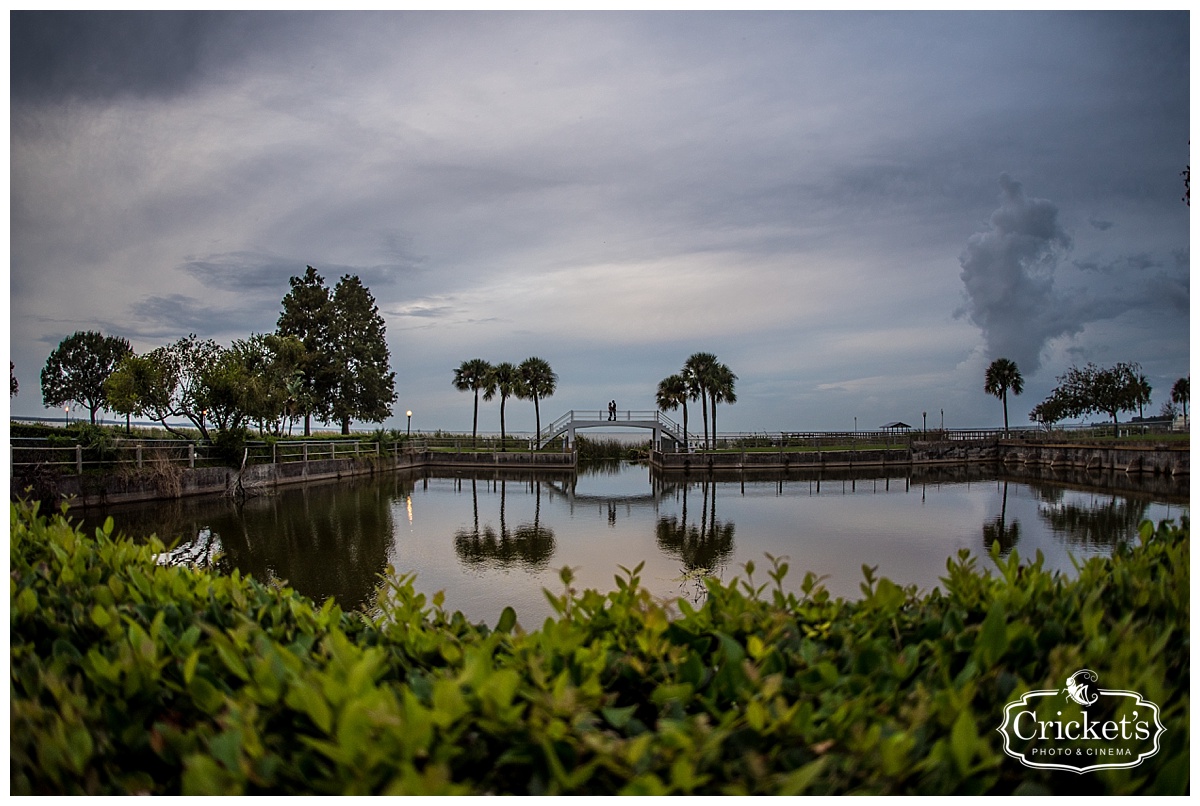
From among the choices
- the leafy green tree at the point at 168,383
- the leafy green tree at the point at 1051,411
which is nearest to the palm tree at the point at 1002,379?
the leafy green tree at the point at 1051,411

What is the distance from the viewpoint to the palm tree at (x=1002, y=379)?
5025 centimetres

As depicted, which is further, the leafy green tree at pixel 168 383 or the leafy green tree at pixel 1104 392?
the leafy green tree at pixel 1104 392

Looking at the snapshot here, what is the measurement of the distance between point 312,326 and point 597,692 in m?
46.8

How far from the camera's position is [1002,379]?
50.4 metres

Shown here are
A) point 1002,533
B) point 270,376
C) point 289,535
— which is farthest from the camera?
point 270,376

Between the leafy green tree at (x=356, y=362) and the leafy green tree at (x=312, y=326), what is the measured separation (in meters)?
0.39

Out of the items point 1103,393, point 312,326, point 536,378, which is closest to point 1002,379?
point 1103,393

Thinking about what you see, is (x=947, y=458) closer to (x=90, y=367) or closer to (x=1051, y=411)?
(x=1051, y=411)

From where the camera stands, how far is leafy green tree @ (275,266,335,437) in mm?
43031

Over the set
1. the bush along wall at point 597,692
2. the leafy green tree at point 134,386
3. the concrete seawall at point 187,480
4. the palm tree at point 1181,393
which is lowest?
the concrete seawall at point 187,480

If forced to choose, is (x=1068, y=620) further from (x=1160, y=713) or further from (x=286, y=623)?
(x=286, y=623)

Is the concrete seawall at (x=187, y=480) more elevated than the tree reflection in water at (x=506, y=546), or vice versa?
the concrete seawall at (x=187, y=480)

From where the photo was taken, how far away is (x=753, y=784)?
1.16 metres

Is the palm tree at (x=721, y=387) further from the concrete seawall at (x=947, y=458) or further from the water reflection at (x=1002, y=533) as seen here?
the water reflection at (x=1002, y=533)
